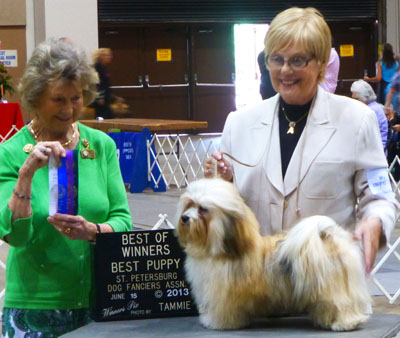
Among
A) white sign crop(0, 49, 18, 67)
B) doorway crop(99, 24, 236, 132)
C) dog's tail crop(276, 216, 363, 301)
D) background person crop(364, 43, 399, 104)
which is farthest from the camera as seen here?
A: doorway crop(99, 24, 236, 132)

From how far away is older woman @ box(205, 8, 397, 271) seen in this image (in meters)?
2.15

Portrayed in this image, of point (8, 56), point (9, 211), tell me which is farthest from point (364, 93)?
point (8, 56)

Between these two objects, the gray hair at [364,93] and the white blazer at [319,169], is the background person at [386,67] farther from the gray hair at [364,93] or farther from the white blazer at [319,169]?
the white blazer at [319,169]

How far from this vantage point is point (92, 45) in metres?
14.0

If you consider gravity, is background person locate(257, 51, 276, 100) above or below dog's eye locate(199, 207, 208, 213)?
above

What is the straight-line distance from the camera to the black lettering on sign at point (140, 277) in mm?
2324

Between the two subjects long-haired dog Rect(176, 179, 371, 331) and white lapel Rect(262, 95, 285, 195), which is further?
white lapel Rect(262, 95, 285, 195)

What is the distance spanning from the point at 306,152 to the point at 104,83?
7.27 metres

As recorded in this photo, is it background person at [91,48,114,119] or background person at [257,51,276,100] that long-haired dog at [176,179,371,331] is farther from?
background person at [257,51,276,100]

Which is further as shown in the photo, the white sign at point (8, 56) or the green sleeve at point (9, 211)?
the white sign at point (8, 56)

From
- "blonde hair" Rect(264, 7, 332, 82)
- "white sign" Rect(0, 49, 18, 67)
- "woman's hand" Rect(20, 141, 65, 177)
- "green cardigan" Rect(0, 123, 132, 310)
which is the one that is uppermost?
"white sign" Rect(0, 49, 18, 67)

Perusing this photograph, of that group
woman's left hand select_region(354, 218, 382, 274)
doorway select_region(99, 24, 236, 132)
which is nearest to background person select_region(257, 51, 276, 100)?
woman's left hand select_region(354, 218, 382, 274)

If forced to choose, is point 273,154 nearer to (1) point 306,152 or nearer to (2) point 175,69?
(1) point 306,152

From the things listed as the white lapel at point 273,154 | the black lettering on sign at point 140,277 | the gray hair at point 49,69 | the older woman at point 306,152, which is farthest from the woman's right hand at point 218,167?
the gray hair at point 49,69
